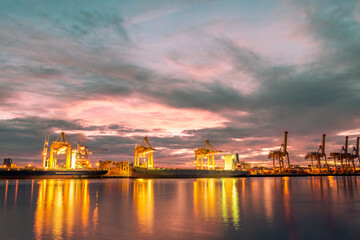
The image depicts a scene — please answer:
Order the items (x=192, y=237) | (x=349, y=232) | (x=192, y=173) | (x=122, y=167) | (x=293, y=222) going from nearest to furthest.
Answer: (x=192, y=237) → (x=349, y=232) → (x=293, y=222) → (x=192, y=173) → (x=122, y=167)

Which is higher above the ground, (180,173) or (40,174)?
(40,174)

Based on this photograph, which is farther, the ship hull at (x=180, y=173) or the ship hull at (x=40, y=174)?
the ship hull at (x=180, y=173)

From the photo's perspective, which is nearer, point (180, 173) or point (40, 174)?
point (40, 174)

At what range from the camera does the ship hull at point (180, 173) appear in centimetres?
13375

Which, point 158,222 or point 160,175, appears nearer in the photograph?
point 158,222

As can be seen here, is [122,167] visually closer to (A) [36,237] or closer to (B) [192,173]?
(B) [192,173]

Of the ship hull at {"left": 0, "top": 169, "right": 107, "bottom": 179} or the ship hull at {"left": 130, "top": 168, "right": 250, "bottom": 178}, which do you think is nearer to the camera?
the ship hull at {"left": 0, "top": 169, "right": 107, "bottom": 179}

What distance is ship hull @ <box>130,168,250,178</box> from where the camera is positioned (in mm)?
133750

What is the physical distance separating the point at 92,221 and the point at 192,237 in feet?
22.0

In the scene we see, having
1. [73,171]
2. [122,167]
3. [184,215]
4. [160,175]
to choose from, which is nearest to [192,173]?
[160,175]

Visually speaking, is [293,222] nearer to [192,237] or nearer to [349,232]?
[349,232]

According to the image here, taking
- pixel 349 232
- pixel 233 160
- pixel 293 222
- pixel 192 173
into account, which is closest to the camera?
pixel 349 232

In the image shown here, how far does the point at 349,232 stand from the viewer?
1284 cm

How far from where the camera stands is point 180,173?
14238cm
